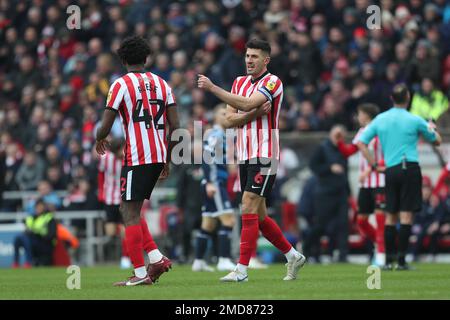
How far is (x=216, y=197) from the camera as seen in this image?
16.3 metres

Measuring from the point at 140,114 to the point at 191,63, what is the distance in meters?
14.5

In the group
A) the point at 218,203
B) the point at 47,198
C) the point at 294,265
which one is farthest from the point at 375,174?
the point at 47,198

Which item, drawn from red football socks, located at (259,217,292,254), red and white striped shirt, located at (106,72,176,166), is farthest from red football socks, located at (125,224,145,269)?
red football socks, located at (259,217,292,254)

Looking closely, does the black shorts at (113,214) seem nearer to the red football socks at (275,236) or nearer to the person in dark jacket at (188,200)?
the person in dark jacket at (188,200)

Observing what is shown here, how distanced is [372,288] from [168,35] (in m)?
16.2

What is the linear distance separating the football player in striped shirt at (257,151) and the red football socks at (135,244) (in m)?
1.17

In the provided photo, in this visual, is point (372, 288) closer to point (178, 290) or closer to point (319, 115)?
point (178, 290)

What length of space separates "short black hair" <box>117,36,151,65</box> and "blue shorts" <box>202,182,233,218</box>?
204 inches

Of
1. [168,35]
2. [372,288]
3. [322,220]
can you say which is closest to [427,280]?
[372,288]

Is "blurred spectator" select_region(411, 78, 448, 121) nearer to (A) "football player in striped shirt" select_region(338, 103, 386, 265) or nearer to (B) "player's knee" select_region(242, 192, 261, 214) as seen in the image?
(A) "football player in striped shirt" select_region(338, 103, 386, 265)

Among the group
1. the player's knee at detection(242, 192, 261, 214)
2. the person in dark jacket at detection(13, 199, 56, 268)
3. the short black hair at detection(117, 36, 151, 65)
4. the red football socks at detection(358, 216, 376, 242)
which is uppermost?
the short black hair at detection(117, 36, 151, 65)

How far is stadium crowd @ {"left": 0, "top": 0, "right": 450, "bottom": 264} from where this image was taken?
72.4 feet

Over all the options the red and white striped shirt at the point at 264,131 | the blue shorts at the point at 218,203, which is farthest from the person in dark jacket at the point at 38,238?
the red and white striped shirt at the point at 264,131

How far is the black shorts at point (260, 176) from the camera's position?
460 inches
